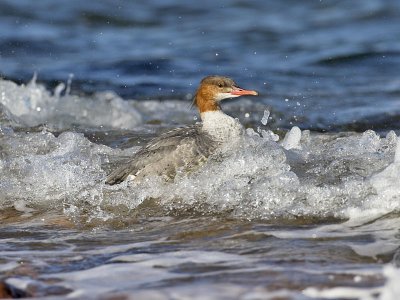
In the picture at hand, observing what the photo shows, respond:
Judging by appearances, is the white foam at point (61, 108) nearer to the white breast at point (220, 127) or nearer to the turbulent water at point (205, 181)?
the turbulent water at point (205, 181)

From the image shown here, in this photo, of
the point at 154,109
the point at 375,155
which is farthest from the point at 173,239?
the point at 154,109

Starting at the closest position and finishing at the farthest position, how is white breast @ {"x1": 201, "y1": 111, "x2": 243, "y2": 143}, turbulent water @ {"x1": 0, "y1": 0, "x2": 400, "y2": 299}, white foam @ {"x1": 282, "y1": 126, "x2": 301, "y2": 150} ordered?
turbulent water @ {"x1": 0, "y1": 0, "x2": 400, "y2": 299}, white breast @ {"x1": 201, "y1": 111, "x2": 243, "y2": 143}, white foam @ {"x1": 282, "y1": 126, "x2": 301, "y2": 150}

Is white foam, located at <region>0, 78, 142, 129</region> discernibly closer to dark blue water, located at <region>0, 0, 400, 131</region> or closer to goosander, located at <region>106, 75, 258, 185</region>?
dark blue water, located at <region>0, 0, 400, 131</region>

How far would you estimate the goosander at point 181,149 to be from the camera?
668cm

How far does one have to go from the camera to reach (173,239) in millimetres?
5375

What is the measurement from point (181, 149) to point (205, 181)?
17.8 inches

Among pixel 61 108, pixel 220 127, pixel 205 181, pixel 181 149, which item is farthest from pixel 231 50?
pixel 205 181

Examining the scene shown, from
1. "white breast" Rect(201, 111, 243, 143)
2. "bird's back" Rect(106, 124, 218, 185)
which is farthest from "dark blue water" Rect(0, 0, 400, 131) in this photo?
"bird's back" Rect(106, 124, 218, 185)

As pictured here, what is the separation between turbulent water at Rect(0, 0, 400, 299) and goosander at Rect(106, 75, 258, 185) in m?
0.11

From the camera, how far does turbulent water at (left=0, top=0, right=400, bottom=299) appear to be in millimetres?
4531

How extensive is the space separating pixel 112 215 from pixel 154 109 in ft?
15.7

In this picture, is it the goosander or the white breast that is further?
the white breast

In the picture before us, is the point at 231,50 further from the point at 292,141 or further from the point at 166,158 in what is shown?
the point at 166,158

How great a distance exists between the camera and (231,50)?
572 inches
